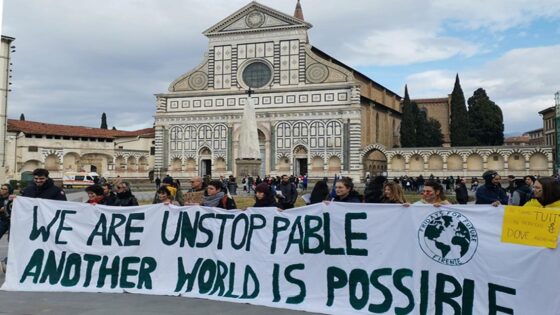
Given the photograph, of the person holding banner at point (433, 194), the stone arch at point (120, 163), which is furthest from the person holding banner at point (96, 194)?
the stone arch at point (120, 163)

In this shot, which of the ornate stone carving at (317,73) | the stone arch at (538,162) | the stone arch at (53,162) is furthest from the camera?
the stone arch at (53,162)

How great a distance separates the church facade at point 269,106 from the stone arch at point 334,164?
3.8 inches

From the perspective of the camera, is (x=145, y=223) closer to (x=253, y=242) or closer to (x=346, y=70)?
(x=253, y=242)

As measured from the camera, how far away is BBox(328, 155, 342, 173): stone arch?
54.0m

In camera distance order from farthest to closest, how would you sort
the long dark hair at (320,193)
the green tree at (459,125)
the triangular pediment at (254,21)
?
the green tree at (459,125) < the triangular pediment at (254,21) < the long dark hair at (320,193)

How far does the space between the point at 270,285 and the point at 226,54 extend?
5265 centimetres

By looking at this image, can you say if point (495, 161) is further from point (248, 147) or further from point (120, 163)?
point (120, 163)

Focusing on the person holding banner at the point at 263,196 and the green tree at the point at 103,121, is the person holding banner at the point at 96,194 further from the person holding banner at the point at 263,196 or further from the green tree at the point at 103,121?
the green tree at the point at 103,121

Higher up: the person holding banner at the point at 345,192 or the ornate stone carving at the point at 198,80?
the ornate stone carving at the point at 198,80

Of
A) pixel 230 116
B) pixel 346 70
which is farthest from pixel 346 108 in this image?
pixel 230 116

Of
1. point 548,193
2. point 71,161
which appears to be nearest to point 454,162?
point 71,161

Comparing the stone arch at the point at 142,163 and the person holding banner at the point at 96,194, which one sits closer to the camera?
the person holding banner at the point at 96,194

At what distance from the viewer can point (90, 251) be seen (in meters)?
8.03

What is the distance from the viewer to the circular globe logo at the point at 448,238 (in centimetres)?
609
